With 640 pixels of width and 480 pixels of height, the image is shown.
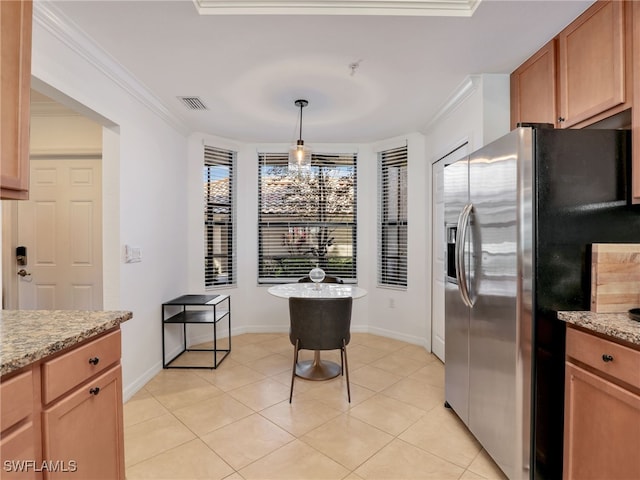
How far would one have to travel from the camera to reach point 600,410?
1.39 m

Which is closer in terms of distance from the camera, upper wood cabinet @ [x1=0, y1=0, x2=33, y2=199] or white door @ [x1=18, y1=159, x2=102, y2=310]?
upper wood cabinet @ [x1=0, y1=0, x2=33, y2=199]

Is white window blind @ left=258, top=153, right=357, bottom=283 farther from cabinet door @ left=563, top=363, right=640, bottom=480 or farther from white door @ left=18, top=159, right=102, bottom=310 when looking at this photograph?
cabinet door @ left=563, top=363, right=640, bottom=480

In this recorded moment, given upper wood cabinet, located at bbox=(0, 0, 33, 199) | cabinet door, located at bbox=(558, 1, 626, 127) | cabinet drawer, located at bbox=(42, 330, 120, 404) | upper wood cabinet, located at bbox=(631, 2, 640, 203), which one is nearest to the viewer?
cabinet drawer, located at bbox=(42, 330, 120, 404)

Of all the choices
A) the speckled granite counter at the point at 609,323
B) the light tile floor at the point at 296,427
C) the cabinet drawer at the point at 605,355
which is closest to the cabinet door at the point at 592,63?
the speckled granite counter at the point at 609,323

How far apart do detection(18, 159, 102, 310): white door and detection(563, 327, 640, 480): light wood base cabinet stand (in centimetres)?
373

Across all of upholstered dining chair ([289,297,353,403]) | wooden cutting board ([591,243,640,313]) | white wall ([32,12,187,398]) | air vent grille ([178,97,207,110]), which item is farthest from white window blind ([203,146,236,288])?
wooden cutting board ([591,243,640,313])

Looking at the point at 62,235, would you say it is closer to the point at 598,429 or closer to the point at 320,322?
the point at 320,322

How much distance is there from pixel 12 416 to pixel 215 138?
361cm

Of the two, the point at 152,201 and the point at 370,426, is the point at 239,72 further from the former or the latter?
the point at 370,426

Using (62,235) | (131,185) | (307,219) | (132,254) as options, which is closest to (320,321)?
(132,254)

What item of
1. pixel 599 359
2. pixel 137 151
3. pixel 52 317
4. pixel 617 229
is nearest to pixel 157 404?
pixel 52 317

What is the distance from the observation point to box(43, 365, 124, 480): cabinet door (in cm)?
114

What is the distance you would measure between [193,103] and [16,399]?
107 inches

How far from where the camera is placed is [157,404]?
8.48 feet
